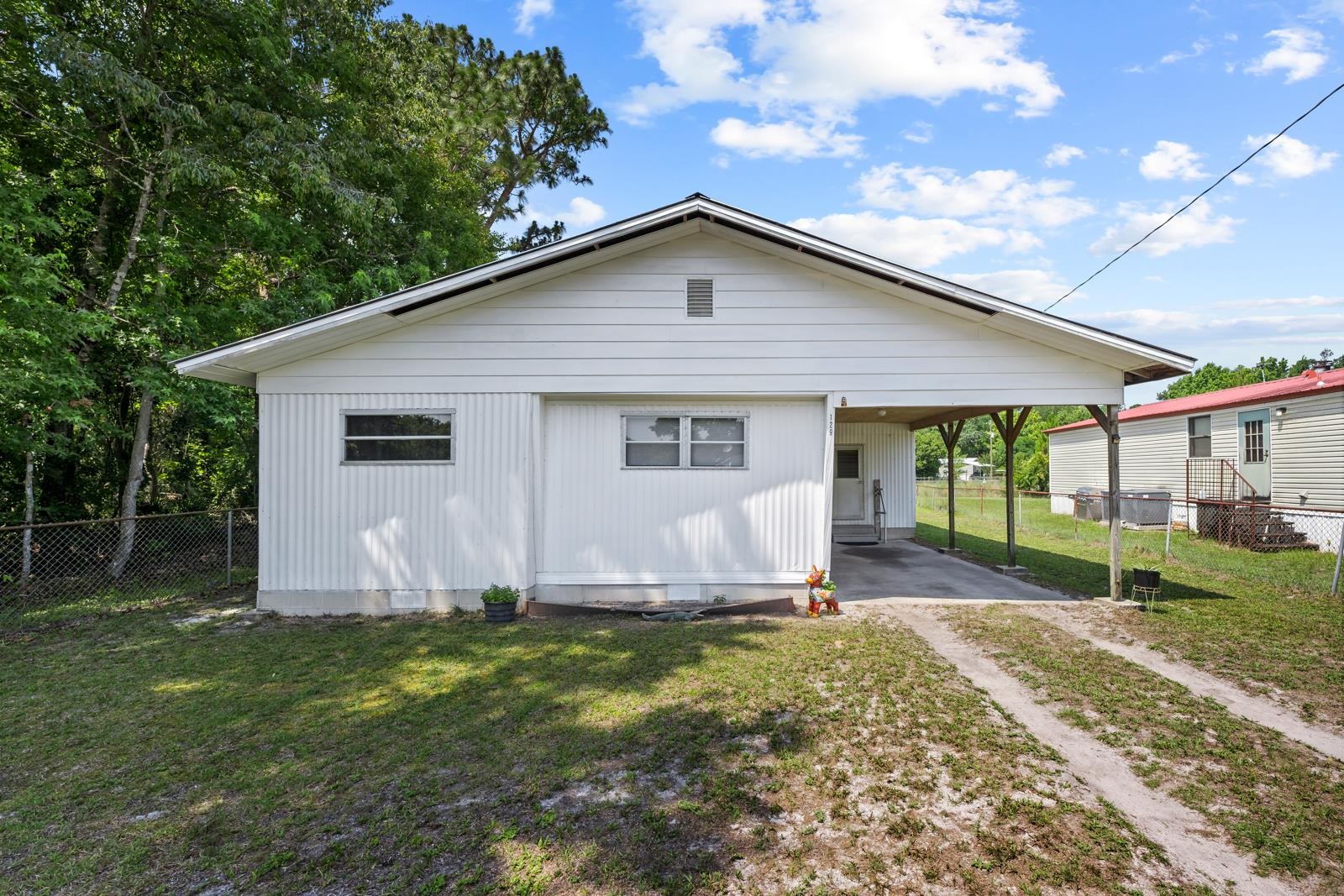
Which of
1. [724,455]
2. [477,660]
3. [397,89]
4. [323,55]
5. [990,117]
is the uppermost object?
[397,89]

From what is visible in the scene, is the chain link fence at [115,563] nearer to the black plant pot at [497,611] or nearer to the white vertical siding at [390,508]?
the white vertical siding at [390,508]

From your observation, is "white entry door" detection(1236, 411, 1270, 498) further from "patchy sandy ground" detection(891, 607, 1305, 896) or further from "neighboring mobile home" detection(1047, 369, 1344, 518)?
"patchy sandy ground" detection(891, 607, 1305, 896)

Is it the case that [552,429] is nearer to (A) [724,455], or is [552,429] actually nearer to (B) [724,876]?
(A) [724,455]

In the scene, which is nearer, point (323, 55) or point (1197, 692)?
point (1197, 692)

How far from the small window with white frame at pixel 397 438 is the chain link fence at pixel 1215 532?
8.48m

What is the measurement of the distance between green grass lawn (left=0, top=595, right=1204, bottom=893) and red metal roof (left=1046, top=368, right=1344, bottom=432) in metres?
14.3

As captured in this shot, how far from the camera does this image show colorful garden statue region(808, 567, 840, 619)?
24.0ft

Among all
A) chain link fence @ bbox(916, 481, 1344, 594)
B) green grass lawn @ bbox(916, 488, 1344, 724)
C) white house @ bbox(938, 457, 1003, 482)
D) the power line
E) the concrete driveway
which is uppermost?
the power line

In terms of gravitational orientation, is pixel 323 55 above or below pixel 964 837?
above

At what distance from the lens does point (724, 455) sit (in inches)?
306

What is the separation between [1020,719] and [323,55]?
15.5 metres

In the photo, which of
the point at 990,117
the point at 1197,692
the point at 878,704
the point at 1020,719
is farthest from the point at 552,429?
the point at 990,117

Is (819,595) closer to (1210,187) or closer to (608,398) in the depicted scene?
(608,398)

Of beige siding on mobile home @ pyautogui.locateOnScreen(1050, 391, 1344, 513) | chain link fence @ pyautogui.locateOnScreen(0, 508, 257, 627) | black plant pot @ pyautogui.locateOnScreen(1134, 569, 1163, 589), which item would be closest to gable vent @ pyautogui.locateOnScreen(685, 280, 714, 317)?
black plant pot @ pyautogui.locateOnScreen(1134, 569, 1163, 589)
